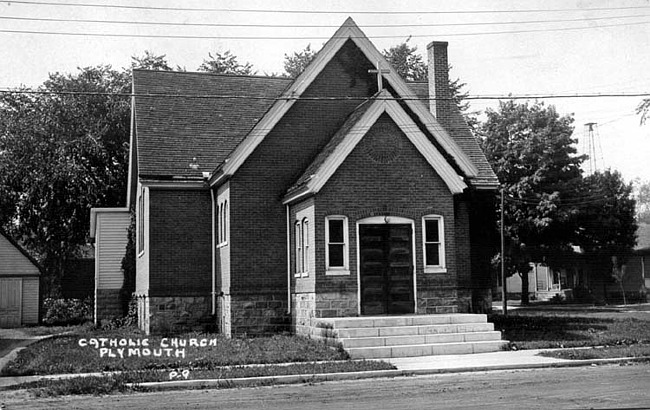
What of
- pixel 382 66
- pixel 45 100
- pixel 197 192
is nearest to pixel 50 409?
pixel 197 192

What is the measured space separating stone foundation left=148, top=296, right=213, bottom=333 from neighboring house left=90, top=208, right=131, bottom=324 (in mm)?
8944

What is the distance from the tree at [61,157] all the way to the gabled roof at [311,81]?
25197 millimetres

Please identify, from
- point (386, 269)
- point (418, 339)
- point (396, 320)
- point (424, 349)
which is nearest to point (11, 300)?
point (386, 269)

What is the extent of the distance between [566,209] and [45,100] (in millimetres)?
35352

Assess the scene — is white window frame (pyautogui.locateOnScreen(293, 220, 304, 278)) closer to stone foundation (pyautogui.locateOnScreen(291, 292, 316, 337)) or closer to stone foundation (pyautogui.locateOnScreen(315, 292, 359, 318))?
stone foundation (pyautogui.locateOnScreen(291, 292, 316, 337))

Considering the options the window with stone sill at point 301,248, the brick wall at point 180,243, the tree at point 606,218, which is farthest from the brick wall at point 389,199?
the tree at point 606,218

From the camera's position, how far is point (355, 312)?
2178cm

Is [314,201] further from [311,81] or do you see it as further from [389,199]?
[311,81]

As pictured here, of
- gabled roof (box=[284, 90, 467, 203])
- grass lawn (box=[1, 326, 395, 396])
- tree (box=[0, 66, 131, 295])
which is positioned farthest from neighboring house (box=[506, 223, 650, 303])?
grass lawn (box=[1, 326, 395, 396])

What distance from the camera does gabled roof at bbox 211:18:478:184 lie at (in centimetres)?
2398

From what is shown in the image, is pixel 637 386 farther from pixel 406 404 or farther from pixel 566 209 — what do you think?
pixel 566 209

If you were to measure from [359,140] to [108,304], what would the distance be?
54.3 feet

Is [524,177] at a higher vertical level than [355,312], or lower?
higher

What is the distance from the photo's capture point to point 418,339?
19.8 metres
